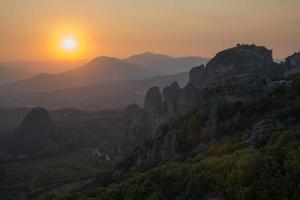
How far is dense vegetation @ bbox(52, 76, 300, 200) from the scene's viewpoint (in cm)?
2659

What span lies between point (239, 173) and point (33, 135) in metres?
98.9

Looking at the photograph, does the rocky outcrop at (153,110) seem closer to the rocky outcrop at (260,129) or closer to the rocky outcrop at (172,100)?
the rocky outcrop at (172,100)

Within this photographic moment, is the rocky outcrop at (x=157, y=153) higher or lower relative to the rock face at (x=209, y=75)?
lower

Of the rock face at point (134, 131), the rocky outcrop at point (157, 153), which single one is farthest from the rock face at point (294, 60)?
the rocky outcrop at point (157, 153)

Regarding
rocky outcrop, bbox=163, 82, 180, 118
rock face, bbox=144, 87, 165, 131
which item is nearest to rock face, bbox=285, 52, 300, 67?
rocky outcrop, bbox=163, 82, 180, 118

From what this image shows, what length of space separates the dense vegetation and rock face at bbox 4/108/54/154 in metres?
71.3

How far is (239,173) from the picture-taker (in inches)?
1140

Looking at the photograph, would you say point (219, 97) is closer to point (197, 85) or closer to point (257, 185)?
point (257, 185)

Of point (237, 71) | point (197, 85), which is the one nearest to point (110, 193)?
point (237, 71)

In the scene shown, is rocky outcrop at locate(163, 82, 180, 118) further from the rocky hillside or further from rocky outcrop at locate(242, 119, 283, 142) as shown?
rocky outcrop at locate(242, 119, 283, 142)

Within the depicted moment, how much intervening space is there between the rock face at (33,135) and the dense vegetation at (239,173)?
71.3 metres

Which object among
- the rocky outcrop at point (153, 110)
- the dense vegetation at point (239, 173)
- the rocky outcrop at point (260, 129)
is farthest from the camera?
the rocky outcrop at point (153, 110)

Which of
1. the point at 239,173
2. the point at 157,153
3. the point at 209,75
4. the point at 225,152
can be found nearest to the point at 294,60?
the point at 209,75

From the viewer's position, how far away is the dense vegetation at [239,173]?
2659cm
